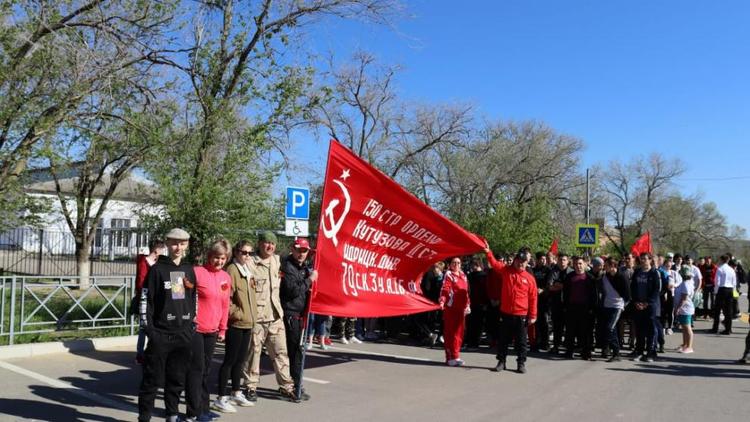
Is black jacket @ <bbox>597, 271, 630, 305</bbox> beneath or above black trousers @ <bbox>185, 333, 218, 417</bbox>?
above

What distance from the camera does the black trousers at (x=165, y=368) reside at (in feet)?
18.4

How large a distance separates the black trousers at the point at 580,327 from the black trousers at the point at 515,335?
1.77 metres

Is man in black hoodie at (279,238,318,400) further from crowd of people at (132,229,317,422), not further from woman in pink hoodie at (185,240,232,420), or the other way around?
woman in pink hoodie at (185,240,232,420)

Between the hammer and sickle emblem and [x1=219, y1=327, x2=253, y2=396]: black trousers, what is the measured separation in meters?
1.55

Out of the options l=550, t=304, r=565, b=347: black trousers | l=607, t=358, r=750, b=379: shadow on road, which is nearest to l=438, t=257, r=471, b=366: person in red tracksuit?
l=550, t=304, r=565, b=347: black trousers

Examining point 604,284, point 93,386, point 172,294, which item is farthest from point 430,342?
point 172,294

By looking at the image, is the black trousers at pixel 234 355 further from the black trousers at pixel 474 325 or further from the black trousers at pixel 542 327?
the black trousers at pixel 542 327

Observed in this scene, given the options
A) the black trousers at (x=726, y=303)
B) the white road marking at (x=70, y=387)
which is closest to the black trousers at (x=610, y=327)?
the black trousers at (x=726, y=303)

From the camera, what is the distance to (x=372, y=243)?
8.40 m

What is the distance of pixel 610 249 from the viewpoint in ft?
200

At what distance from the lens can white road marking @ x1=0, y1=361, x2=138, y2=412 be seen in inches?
266

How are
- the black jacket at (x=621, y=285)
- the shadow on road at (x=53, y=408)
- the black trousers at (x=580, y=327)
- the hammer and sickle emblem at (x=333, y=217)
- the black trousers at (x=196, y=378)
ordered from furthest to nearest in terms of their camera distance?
the black trousers at (x=580, y=327) → the black jacket at (x=621, y=285) → the hammer and sickle emblem at (x=333, y=217) → the shadow on road at (x=53, y=408) → the black trousers at (x=196, y=378)

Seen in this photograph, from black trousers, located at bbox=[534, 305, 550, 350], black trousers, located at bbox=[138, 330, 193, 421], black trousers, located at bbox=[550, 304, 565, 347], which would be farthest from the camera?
black trousers, located at bbox=[534, 305, 550, 350]

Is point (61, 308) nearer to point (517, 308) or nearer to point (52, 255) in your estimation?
point (517, 308)
